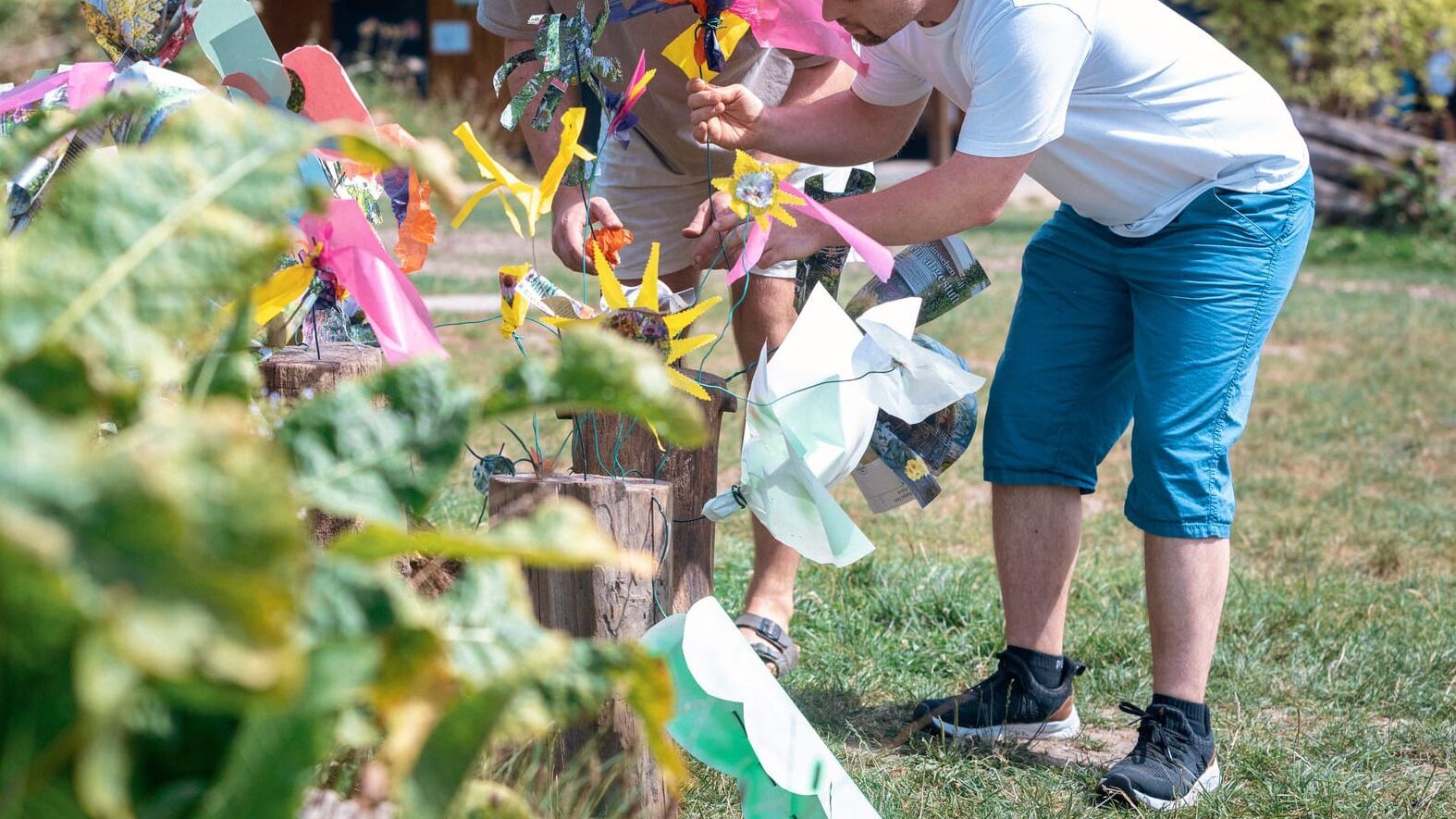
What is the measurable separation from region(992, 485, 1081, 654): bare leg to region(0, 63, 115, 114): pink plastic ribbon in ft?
5.17

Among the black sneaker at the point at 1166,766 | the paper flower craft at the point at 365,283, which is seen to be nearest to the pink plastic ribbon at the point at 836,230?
the paper flower craft at the point at 365,283

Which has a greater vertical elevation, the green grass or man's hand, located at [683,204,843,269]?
man's hand, located at [683,204,843,269]

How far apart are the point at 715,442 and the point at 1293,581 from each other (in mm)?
1661

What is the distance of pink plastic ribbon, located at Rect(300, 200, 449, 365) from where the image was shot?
1.67 meters

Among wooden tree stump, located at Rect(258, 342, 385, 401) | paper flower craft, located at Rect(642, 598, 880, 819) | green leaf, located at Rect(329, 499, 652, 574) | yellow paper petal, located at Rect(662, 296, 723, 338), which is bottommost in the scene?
paper flower craft, located at Rect(642, 598, 880, 819)

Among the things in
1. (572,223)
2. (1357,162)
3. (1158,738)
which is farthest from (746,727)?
(1357,162)

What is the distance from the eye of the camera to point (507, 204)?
1.91m

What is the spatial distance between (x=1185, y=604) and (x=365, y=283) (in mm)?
1317

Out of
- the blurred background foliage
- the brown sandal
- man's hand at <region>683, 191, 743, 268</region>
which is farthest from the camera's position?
the brown sandal

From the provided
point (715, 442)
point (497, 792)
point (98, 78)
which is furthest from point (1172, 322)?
point (98, 78)

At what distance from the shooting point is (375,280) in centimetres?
168

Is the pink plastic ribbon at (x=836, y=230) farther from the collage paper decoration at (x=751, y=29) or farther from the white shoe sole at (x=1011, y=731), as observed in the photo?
the white shoe sole at (x=1011, y=731)

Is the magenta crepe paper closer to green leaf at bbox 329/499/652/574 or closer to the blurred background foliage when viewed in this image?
the blurred background foliage

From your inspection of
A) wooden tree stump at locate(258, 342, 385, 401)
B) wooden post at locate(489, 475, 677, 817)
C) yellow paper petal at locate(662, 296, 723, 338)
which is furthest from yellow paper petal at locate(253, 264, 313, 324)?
yellow paper petal at locate(662, 296, 723, 338)
